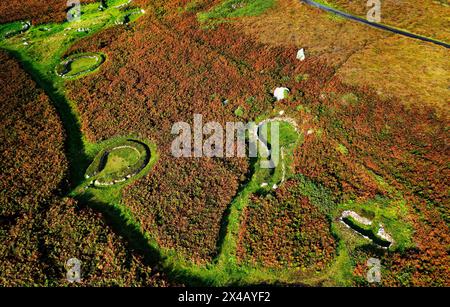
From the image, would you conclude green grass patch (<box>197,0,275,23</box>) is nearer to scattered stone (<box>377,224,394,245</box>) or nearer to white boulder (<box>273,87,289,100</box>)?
white boulder (<box>273,87,289,100</box>)

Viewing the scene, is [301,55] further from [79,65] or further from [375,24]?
[79,65]

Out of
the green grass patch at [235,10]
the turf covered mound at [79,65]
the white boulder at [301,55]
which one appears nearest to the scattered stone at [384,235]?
the white boulder at [301,55]

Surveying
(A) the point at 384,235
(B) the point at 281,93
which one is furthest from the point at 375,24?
(A) the point at 384,235

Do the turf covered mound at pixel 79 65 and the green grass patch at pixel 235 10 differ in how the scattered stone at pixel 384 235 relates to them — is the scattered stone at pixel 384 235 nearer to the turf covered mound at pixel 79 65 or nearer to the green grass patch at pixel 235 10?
the turf covered mound at pixel 79 65

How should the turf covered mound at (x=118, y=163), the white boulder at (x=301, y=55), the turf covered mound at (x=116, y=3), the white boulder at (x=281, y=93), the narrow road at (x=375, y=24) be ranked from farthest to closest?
1. the turf covered mound at (x=116, y=3)
2. the narrow road at (x=375, y=24)
3. the white boulder at (x=301, y=55)
4. the white boulder at (x=281, y=93)
5. the turf covered mound at (x=118, y=163)

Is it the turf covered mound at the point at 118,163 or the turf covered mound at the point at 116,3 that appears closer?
the turf covered mound at the point at 118,163

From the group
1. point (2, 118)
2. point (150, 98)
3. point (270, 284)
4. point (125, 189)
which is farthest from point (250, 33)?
point (270, 284)
